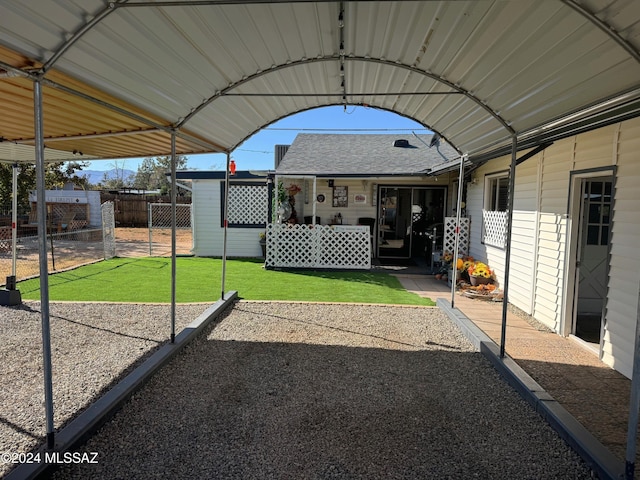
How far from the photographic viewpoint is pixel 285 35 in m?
3.02

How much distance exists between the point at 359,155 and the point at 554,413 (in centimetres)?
Answer: 1019

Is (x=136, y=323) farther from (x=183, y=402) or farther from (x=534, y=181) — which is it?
(x=534, y=181)

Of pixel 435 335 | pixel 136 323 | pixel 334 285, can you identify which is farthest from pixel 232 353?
pixel 334 285

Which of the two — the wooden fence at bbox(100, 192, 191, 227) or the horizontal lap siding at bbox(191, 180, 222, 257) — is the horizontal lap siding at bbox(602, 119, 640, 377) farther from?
the wooden fence at bbox(100, 192, 191, 227)

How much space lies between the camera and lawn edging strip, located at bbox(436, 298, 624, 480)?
8.21ft

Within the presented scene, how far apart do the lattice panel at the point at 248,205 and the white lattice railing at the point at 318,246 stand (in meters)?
2.12

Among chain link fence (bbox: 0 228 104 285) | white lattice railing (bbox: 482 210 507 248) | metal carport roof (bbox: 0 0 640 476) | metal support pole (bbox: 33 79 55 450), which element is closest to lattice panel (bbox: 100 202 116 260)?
chain link fence (bbox: 0 228 104 285)

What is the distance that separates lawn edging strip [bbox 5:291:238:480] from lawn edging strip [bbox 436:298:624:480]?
3466 mm

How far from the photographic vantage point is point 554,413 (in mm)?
3107

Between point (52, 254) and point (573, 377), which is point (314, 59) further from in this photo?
point (52, 254)

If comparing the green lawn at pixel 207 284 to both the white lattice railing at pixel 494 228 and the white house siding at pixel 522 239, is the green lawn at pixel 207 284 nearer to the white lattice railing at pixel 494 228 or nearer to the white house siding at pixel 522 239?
the white house siding at pixel 522 239

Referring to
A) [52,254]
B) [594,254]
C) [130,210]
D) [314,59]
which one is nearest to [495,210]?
[594,254]

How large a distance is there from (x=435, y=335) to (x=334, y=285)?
11.5ft

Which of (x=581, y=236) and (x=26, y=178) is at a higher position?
(x=26, y=178)
